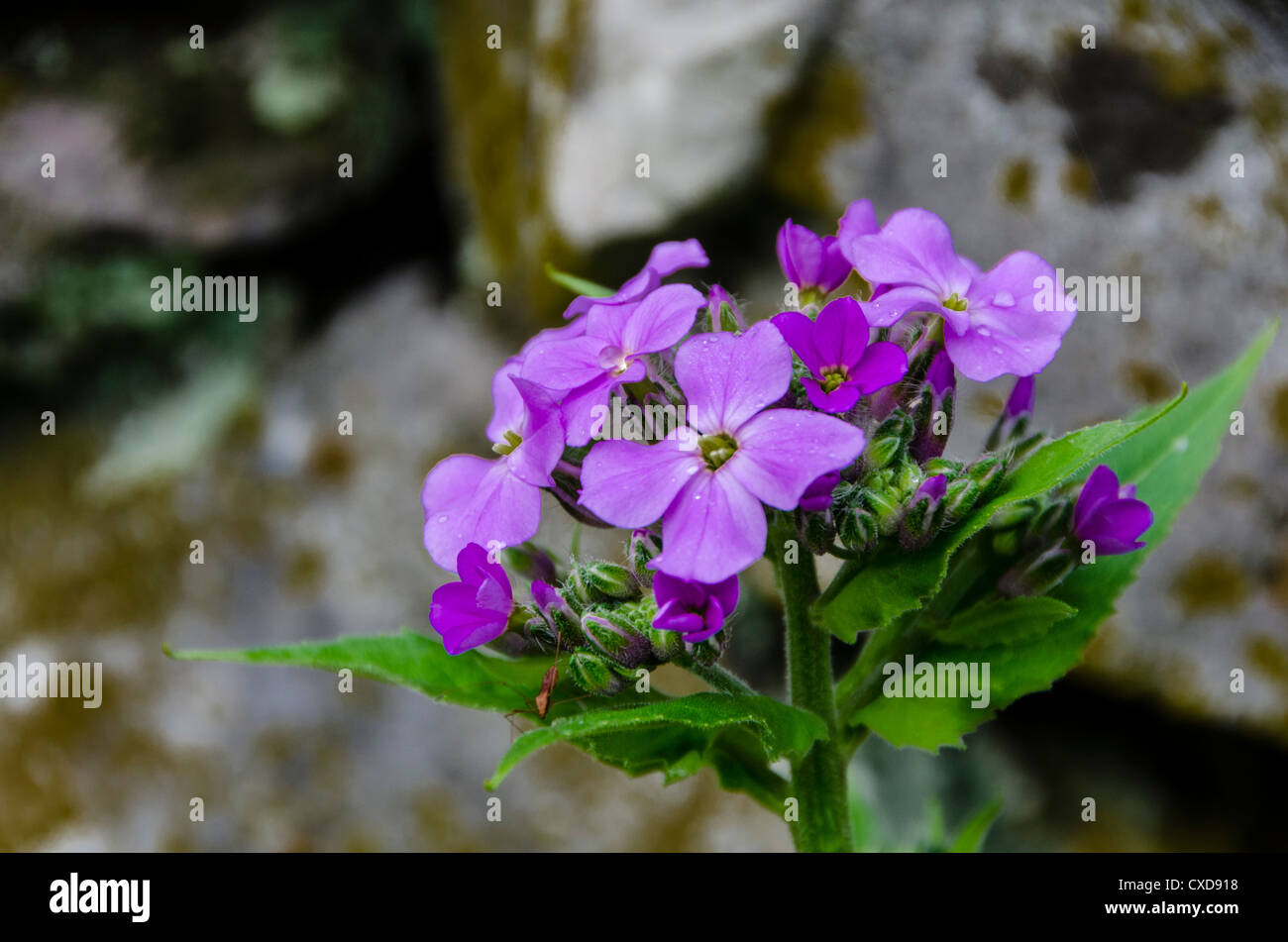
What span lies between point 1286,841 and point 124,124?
492 cm

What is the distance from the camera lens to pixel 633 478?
38.4 inches

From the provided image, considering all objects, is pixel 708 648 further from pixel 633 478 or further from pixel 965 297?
pixel 965 297

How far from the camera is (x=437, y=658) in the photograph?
1190 millimetres

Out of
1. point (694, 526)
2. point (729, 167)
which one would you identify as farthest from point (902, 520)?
point (729, 167)

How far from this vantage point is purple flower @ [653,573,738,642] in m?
0.96

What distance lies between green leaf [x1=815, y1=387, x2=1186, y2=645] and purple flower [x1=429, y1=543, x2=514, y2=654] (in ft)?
1.19

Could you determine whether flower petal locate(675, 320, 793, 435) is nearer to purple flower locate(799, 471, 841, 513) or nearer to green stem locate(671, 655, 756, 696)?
purple flower locate(799, 471, 841, 513)

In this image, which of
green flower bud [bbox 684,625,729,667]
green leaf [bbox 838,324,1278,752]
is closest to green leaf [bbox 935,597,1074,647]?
green leaf [bbox 838,324,1278,752]

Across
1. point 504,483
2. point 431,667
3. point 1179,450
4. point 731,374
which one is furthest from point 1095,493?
point 431,667

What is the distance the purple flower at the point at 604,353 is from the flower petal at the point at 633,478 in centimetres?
5

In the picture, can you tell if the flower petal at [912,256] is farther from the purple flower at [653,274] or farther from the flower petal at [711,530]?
the flower petal at [711,530]

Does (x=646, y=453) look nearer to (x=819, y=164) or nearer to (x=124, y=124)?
(x=819, y=164)

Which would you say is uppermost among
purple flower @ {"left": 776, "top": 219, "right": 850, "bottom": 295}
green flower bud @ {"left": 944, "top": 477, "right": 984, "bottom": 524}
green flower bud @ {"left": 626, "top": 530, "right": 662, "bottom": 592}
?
purple flower @ {"left": 776, "top": 219, "right": 850, "bottom": 295}

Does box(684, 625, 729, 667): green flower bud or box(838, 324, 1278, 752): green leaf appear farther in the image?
box(838, 324, 1278, 752): green leaf
